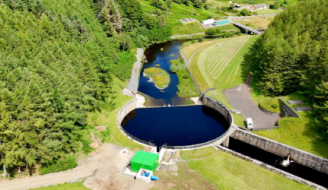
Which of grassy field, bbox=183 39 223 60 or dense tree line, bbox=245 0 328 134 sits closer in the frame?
dense tree line, bbox=245 0 328 134

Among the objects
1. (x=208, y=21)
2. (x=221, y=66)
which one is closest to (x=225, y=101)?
(x=221, y=66)

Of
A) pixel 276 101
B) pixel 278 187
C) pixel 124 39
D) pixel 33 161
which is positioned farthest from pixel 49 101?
pixel 124 39

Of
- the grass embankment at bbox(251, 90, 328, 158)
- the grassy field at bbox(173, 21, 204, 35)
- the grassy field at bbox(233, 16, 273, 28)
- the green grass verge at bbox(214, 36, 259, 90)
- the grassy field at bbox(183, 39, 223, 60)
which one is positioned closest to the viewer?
the grass embankment at bbox(251, 90, 328, 158)

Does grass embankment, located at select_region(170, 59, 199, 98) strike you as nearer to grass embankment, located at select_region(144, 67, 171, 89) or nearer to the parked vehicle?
grass embankment, located at select_region(144, 67, 171, 89)

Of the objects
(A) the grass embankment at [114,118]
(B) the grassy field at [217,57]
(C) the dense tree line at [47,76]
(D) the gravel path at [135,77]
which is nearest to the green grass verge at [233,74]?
(B) the grassy field at [217,57]

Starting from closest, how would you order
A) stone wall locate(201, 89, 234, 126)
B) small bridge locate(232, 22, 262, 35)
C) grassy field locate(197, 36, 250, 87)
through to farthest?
stone wall locate(201, 89, 234, 126)
grassy field locate(197, 36, 250, 87)
small bridge locate(232, 22, 262, 35)

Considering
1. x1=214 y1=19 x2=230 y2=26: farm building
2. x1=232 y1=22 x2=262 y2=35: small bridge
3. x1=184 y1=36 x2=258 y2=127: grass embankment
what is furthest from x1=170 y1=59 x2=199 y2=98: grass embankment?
x1=214 y1=19 x2=230 y2=26: farm building

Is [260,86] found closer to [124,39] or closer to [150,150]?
[150,150]
